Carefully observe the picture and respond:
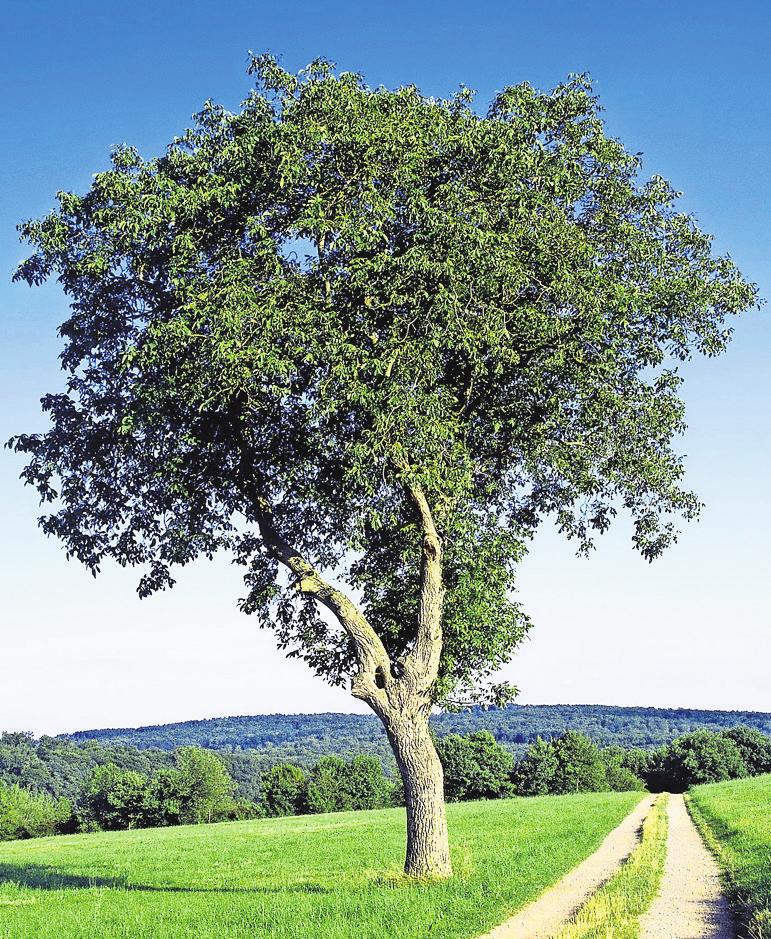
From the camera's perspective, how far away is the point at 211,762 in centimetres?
11138

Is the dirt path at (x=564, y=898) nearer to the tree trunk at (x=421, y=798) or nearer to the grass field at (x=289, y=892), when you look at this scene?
the grass field at (x=289, y=892)

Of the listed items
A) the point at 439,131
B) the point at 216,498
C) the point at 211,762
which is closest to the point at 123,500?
the point at 216,498

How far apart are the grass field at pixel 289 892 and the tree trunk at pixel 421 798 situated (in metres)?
0.63

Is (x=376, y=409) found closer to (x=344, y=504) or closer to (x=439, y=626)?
(x=344, y=504)

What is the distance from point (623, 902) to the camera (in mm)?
16141

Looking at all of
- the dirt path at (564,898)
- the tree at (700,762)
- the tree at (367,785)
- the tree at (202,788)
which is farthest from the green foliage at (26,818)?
the dirt path at (564,898)

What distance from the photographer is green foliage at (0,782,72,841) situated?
9706cm

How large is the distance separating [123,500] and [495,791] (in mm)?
98465

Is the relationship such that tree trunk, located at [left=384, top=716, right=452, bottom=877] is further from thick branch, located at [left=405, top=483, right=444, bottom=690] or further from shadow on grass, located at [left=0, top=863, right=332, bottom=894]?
shadow on grass, located at [left=0, top=863, right=332, bottom=894]

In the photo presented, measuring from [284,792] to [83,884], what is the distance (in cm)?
9184

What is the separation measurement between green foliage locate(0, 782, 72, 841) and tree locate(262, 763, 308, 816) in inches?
954

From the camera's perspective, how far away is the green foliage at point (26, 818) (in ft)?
318

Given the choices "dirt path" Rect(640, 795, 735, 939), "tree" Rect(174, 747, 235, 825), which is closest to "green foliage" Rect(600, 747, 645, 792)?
"tree" Rect(174, 747, 235, 825)

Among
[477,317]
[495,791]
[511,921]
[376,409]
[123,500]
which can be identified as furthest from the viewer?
[495,791]
